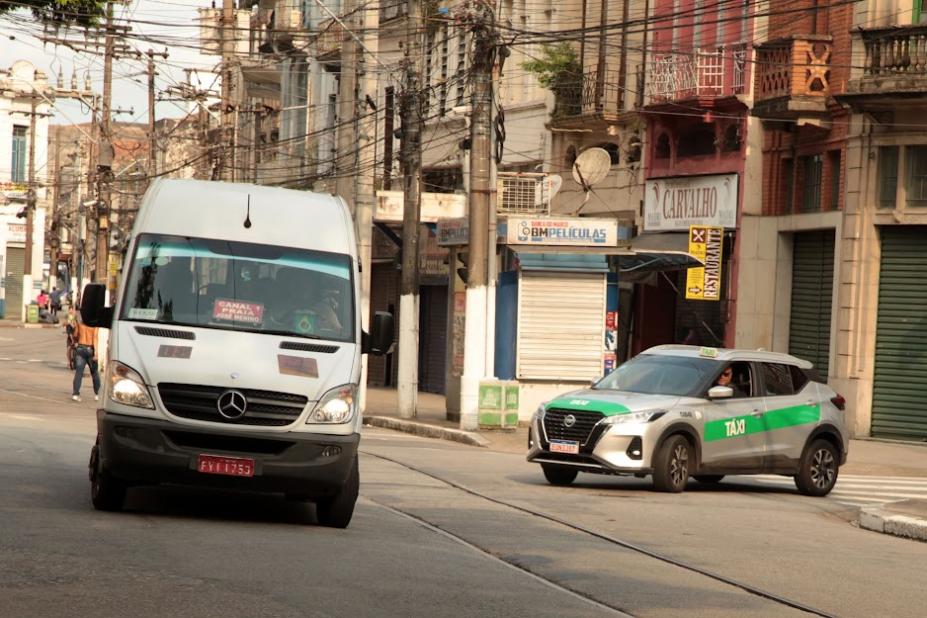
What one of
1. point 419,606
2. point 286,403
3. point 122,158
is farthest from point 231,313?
point 122,158

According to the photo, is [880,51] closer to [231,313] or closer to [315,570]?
[231,313]

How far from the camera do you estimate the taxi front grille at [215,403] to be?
1198 centimetres

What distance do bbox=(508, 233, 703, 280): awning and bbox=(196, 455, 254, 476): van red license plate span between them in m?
18.5

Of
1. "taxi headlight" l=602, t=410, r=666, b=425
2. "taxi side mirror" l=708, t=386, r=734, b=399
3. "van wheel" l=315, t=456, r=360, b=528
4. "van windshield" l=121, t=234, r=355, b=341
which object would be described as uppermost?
"van windshield" l=121, t=234, r=355, b=341

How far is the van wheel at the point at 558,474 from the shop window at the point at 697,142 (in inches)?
621

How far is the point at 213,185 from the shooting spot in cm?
1370

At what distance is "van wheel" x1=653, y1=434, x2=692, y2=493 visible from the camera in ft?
60.7

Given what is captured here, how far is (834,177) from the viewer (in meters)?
31.0

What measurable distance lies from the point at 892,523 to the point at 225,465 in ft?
24.7

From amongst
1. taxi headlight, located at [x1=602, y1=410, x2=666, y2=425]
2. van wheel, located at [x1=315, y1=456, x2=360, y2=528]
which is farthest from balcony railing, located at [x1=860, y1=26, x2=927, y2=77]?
van wheel, located at [x1=315, y1=456, x2=360, y2=528]

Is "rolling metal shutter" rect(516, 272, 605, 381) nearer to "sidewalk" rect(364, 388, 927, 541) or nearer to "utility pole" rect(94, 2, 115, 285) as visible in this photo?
"sidewalk" rect(364, 388, 927, 541)

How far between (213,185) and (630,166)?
2404 centimetres

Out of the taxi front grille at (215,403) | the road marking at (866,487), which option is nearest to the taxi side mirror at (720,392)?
the road marking at (866,487)

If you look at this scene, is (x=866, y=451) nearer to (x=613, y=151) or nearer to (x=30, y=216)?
(x=613, y=151)
